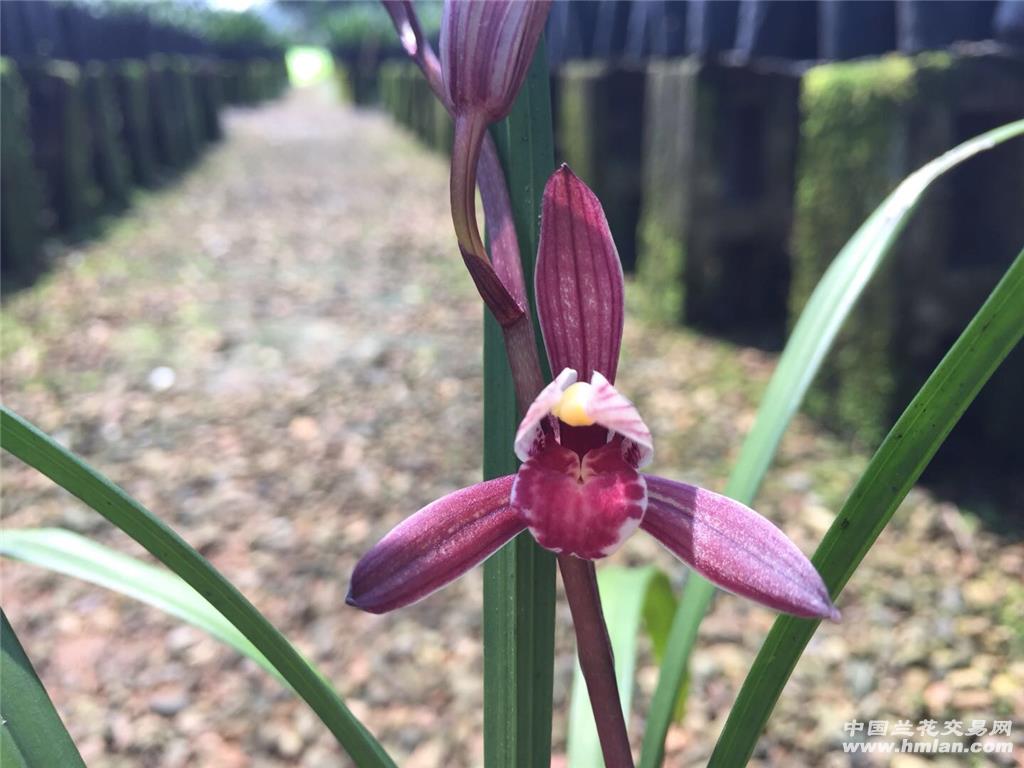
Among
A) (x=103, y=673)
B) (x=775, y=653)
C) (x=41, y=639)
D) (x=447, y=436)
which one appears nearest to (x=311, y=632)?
(x=103, y=673)

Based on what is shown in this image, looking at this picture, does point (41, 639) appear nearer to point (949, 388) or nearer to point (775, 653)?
point (775, 653)

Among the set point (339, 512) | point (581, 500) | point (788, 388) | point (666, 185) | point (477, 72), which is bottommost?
point (339, 512)

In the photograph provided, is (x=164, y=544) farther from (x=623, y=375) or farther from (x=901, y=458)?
(x=623, y=375)

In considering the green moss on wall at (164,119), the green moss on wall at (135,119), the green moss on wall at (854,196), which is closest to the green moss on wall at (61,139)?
the green moss on wall at (135,119)

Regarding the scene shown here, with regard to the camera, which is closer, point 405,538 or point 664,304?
point 405,538

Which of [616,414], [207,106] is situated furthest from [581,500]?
[207,106]
